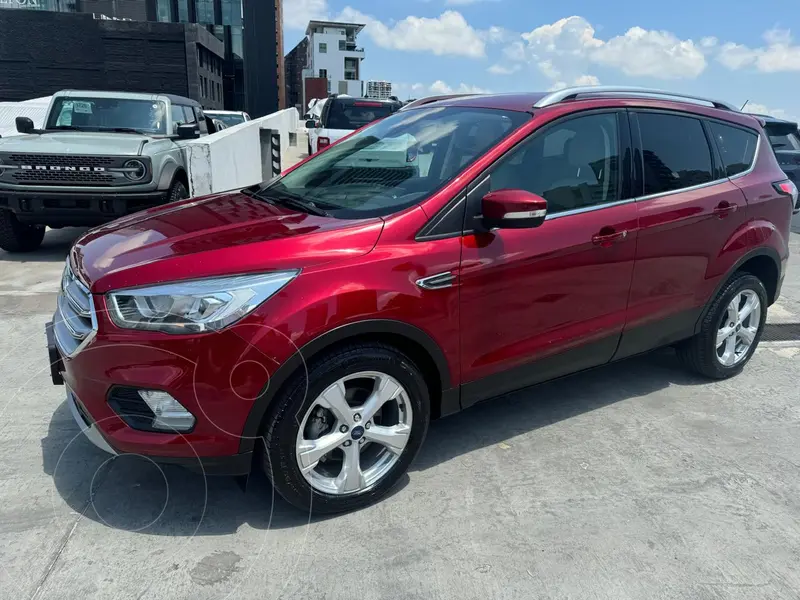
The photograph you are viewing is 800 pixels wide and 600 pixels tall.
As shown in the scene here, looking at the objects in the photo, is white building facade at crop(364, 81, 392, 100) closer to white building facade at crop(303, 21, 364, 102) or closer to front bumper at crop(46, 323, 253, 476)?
white building facade at crop(303, 21, 364, 102)

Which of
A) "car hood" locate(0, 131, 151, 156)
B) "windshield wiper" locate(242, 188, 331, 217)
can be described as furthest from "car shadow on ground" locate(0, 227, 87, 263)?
"windshield wiper" locate(242, 188, 331, 217)

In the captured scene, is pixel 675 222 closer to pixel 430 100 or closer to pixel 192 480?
pixel 430 100

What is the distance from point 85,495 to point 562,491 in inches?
87.8

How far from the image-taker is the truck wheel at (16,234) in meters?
7.07

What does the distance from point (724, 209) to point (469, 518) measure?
8.28ft

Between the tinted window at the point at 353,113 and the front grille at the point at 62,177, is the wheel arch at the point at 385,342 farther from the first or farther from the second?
the tinted window at the point at 353,113

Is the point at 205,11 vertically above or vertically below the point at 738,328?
above

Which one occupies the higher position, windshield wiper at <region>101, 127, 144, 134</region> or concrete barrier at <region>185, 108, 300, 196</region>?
windshield wiper at <region>101, 127, 144, 134</region>

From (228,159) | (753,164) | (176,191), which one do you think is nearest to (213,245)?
(753,164)

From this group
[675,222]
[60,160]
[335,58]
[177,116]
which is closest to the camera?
[675,222]

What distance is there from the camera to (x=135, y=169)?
671cm

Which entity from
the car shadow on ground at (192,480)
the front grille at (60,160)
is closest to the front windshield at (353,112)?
the front grille at (60,160)

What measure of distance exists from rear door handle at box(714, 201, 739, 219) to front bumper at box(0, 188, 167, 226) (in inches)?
222

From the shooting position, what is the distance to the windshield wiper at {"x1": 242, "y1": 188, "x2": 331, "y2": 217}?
2.93 m
